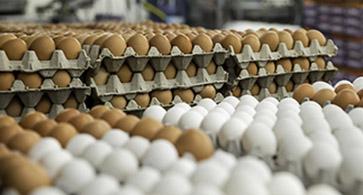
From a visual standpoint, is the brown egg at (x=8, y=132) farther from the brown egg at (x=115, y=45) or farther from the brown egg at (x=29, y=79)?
the brown egg at (x=115, y=45)

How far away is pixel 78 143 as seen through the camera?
117 cm

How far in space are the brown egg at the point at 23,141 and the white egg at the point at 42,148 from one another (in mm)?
16

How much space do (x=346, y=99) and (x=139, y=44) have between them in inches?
29.6

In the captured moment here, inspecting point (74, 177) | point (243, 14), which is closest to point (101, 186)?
point (74, 177)

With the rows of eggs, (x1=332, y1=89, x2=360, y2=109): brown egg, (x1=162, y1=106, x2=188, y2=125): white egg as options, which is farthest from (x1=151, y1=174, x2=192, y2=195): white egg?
(x1=332, y1=89, x2=360, y2=109): brown egg

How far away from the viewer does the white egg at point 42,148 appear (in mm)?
1108

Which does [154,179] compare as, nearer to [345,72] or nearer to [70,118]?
[70,118]

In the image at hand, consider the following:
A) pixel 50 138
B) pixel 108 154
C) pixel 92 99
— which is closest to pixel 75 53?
pixel 92 99

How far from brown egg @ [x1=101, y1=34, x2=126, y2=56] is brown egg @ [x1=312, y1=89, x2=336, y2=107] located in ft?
2.28

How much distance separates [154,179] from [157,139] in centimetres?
21

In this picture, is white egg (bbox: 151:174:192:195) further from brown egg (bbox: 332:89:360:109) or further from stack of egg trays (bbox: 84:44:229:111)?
stack of egg trays (bbox: 84:44:229:111)

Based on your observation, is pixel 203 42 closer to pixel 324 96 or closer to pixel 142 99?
pixel 142 99

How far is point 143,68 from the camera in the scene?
6.34 ft

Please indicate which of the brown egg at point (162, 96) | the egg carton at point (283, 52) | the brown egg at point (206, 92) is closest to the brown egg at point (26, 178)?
the brown egg at point (162, 96)
